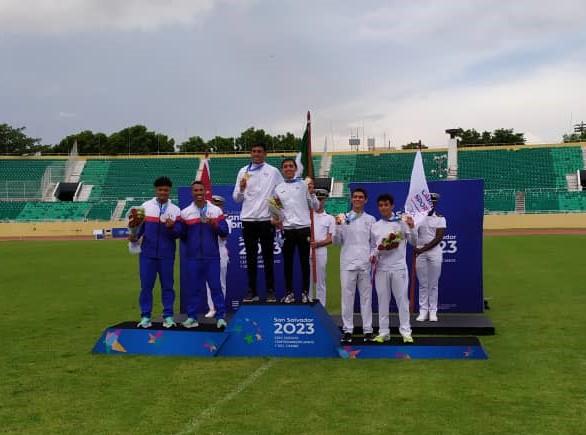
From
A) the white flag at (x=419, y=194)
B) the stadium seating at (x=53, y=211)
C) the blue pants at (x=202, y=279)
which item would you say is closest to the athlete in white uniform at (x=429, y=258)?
the white flag at (x=419, y=194)

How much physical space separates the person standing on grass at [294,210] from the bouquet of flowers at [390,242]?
0.87 metres

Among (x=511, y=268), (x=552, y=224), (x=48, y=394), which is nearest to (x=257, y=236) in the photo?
(x=48, y=394)

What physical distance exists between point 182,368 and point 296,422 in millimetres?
2173

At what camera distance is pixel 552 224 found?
116 feet

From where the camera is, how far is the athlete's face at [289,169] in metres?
7.02

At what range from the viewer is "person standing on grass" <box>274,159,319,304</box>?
704 cm

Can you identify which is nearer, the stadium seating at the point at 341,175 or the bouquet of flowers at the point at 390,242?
the bouquet of flowers at the point at 390,242

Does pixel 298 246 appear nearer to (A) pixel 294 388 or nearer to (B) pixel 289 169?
(B) pixel 289 169

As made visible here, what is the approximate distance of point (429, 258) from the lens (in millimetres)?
8906

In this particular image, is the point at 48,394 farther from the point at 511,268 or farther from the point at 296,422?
the point at 511,268

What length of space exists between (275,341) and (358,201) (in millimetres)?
1884

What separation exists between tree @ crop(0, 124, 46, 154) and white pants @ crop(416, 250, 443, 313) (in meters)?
68.0

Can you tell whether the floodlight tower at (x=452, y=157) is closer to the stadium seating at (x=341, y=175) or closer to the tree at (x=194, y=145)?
the stadium seating at (x=341, y=175)

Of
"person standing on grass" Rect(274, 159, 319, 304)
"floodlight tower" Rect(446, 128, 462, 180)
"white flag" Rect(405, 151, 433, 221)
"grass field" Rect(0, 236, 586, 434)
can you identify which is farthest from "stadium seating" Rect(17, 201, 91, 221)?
"person standing on grass" Rect(274, 159, 319, 304)
